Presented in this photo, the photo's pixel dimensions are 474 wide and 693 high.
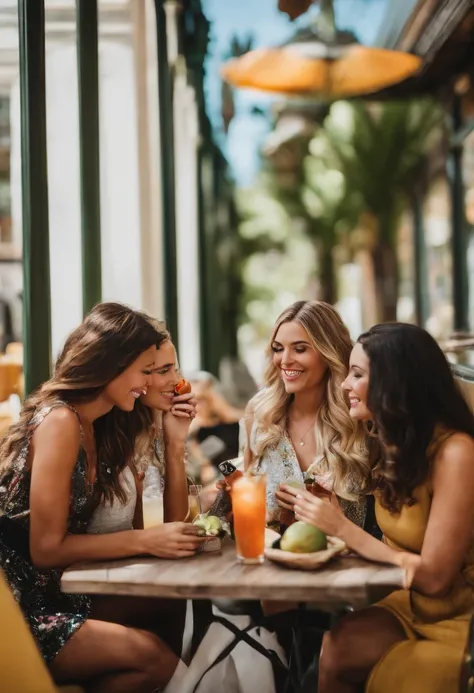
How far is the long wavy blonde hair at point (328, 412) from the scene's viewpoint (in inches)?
105

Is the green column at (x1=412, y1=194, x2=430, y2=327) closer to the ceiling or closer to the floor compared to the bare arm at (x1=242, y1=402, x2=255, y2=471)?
closer to the ceiling

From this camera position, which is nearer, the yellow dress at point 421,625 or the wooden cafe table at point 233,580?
the wooden cafe table at point 233,580

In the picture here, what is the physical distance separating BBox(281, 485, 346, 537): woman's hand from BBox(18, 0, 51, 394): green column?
46.0 inches

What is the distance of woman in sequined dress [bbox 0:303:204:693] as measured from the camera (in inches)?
83.6

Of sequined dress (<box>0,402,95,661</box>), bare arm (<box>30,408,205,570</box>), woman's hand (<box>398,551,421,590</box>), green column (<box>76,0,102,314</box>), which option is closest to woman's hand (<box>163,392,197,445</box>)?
sequined dress (<box>0,402,95,661</box>)

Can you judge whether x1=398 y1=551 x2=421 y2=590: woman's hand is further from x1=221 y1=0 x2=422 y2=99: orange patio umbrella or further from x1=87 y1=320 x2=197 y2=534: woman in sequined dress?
x1=221 y1=0 x2=422 y2=99: orange patio umbrella

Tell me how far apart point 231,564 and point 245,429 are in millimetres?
834

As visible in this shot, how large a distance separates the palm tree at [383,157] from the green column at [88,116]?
10174mm

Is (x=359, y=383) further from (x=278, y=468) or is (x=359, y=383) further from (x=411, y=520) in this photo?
(x=278, y=468)

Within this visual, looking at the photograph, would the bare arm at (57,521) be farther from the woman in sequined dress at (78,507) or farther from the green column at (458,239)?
the green column at (458,239)

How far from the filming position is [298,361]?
8.93ft

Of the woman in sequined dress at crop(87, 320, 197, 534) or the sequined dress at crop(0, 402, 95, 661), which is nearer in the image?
the sequined dress at crop(0, 402, 95, 661)

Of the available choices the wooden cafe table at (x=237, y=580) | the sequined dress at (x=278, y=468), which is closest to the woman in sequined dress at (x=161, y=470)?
the sequined dress at (x=278, y=468)

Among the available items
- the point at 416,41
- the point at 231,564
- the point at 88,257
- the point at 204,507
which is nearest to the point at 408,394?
the point at 231,564
